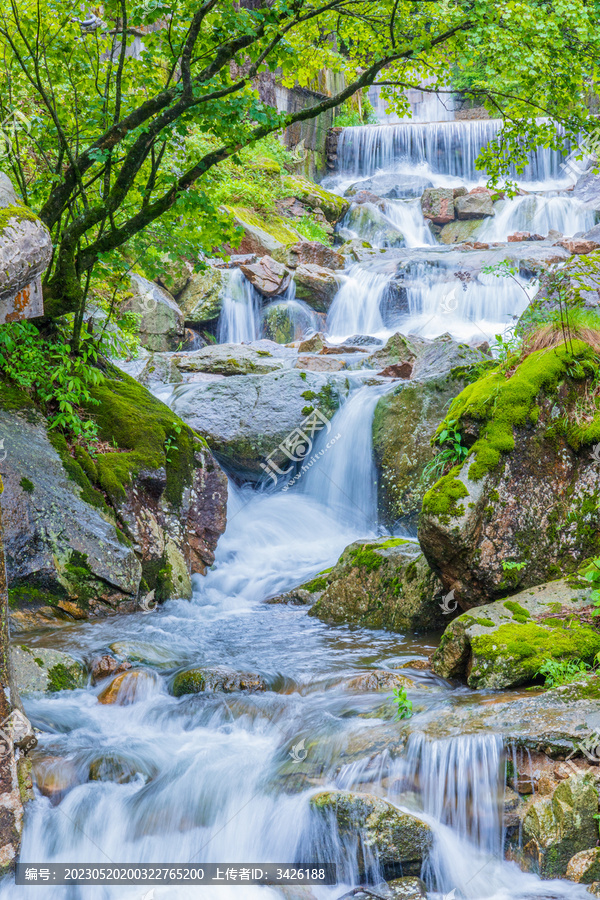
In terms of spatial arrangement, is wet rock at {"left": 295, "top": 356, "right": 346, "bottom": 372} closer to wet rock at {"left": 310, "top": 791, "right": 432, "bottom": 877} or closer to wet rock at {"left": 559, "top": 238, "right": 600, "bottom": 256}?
wet rock at {"left": 559, "top": 238, "right": 600, "bottom": 256}

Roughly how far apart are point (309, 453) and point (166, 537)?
3.29 meters

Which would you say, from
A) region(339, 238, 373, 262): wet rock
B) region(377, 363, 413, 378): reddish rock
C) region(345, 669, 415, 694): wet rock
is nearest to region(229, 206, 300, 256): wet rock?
region(339, 238, 373, 262): wet rock

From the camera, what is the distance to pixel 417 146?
88.7 ft

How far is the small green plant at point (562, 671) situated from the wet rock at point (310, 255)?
48.8 ft

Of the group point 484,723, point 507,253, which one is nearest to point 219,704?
point 484,723

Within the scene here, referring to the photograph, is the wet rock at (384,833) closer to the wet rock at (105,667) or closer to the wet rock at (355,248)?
the wet rock at (105,667)

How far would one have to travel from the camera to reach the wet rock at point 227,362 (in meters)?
11.6

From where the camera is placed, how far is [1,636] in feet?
9.46

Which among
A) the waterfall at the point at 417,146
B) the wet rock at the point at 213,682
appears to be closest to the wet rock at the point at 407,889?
the wet rock at the point at 213,682

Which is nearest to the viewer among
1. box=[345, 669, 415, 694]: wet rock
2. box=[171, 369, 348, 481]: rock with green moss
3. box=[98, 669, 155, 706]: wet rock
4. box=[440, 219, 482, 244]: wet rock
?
box=[345, 669, 415, 694]: wet rock

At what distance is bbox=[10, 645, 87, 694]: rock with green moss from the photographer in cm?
450

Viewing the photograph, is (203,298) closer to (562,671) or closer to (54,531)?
(54,531)

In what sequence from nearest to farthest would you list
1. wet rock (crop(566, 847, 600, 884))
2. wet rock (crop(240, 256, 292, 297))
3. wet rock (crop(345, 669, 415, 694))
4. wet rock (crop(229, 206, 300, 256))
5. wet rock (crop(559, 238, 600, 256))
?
wet rock (crop(566, 847, 600, 884)) → wet rock (crop(345, 669, 415, 694)) → wet rock (crop(240, 256, 292, 297)) → wet rock (crop(559, 238, 600, 256)) → wet rock (crop(229, 206, 300, 256))

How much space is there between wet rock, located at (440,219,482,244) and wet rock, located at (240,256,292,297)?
25.0 feet
